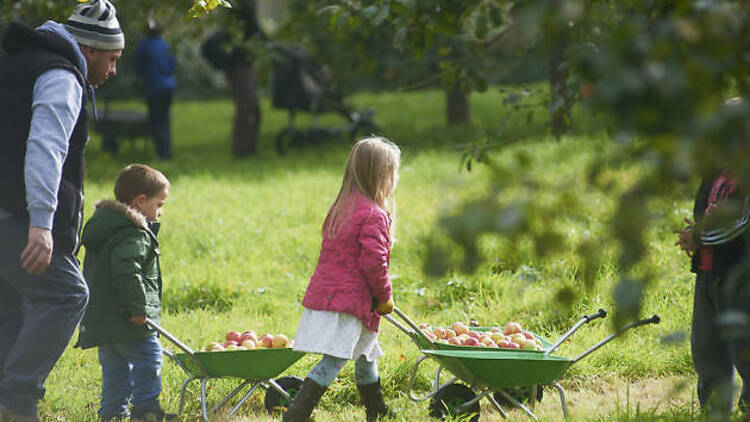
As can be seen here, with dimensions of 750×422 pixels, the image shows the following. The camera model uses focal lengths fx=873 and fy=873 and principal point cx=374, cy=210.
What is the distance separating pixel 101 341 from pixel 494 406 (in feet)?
6.15

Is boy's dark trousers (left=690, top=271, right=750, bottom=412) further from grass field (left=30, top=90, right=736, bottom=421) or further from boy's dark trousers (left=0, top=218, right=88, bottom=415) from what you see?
boy's dark trousers (left=0, top=218, right=88, bottom=415)

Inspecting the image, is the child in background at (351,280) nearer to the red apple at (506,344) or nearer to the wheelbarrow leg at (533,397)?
the red apple at (506,344)

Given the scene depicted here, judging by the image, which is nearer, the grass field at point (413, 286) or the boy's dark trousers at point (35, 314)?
the boy's dark trousers at point (35, 314)

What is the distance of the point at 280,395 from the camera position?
14.2 feet

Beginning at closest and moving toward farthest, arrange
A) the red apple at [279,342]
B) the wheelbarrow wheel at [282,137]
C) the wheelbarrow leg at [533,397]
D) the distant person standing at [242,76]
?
the wheelbarrow leg at [533,397] → the red apple at [279,342] → the distant person standing at [242,76] → the wheelbarrow wheel at [282,137]

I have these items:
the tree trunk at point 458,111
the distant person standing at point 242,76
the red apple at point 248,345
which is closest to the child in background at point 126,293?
the red apple at point 248,345

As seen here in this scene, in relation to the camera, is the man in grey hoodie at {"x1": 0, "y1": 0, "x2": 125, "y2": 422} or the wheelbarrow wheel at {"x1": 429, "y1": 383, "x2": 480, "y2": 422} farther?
the wheelbarrow wheel at {"x1": 429, "y1": 383, "x2": 480, "y2": 422}

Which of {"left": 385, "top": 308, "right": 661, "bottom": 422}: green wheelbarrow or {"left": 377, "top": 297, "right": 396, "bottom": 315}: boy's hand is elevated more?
{"left": 377, "top": 297, "right": 396, "bottom": 315}: boy's hand

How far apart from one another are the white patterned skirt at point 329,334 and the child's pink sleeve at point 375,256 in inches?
6.8

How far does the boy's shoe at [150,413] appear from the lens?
403 centimetres

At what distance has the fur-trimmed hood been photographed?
397 cm

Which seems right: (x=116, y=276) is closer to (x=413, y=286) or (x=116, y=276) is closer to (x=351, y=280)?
(x=351, y=280)

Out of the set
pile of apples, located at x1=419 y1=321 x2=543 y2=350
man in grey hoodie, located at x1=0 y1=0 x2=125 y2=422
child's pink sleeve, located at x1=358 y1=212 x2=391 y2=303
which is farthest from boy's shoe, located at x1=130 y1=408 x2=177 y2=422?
pile of apples, located at x1=419 y1=321 x2=543 y2=350

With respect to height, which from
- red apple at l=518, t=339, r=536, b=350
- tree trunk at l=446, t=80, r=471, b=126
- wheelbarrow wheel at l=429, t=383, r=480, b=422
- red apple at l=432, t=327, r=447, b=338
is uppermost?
red apple at l=518, t=339, r=536, b=350
